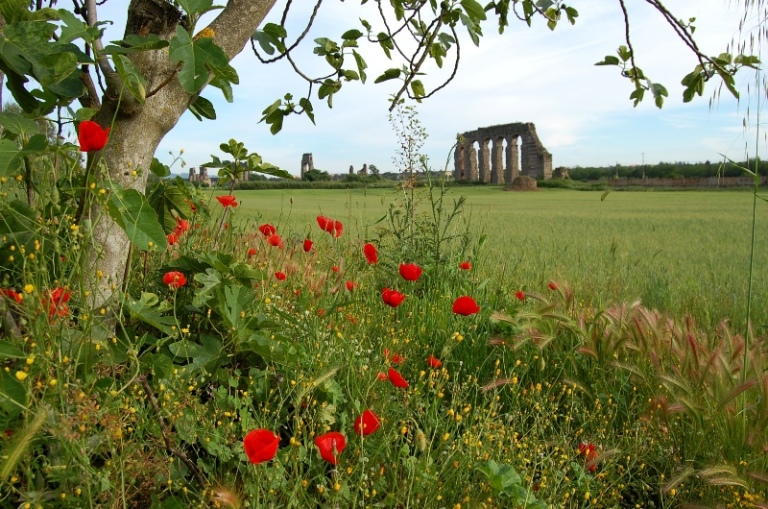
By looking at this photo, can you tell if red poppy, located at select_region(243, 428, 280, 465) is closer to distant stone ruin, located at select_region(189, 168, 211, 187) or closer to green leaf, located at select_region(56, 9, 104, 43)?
green leaf, located at select_region(56, 9, 104, 43)

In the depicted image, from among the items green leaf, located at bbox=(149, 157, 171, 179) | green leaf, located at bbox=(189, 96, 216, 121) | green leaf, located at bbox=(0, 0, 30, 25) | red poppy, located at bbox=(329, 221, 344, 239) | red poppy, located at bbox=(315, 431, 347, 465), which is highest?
green leaf, located at bbox=(0, 0, 30, 25)

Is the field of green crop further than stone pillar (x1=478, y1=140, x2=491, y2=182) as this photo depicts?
No

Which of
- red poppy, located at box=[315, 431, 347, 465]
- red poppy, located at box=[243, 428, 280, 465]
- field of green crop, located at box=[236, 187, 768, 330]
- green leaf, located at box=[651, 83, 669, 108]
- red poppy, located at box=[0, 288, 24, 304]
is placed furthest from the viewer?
field of green crop, located at box=[236, 187, 768, 330]

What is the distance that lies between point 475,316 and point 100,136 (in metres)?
1.61

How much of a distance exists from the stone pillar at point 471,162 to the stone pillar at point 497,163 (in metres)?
1.57

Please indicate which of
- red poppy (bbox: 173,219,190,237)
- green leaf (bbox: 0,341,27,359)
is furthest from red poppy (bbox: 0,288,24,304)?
red poppy (bbox: 173,219,190,237)

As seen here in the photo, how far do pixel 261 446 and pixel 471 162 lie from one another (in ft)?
142

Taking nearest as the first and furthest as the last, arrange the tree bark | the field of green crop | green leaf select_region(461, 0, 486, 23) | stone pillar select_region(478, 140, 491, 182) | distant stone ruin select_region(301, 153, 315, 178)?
the tree bark → green leaf select_region(461, 0, 486, 23) → the field of green crop → distant stone ruin select_region(301, 153, 315, 178) → stone pillar select_region(478, 140, 491, 182)

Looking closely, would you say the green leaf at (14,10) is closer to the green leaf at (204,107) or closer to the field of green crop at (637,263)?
the green leaf at (204,107)

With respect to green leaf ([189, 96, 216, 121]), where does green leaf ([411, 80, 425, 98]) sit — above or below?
above

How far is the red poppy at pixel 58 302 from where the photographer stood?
1.17 m

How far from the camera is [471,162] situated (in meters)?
43.2

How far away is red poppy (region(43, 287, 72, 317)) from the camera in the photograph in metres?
1.17

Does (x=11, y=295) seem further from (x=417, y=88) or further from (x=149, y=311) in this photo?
(x=417, y=88)
